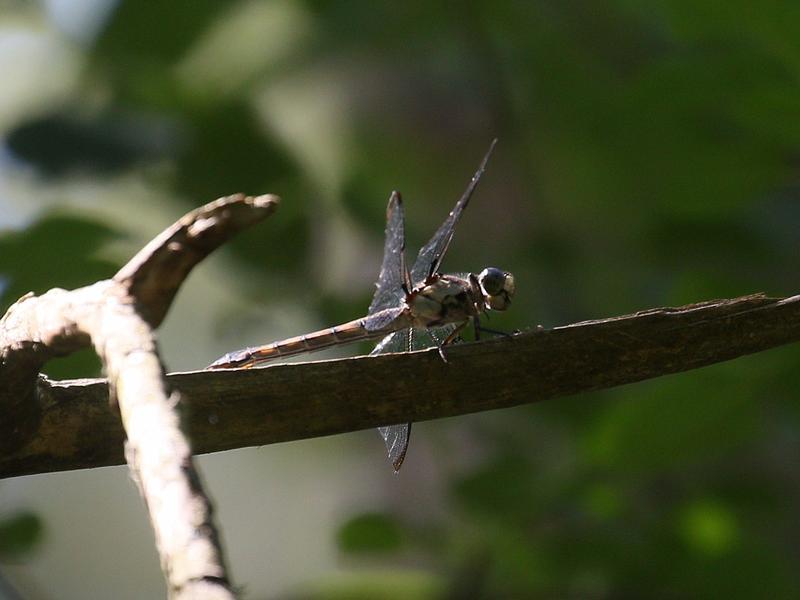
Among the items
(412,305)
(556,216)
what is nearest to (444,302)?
(412,305)

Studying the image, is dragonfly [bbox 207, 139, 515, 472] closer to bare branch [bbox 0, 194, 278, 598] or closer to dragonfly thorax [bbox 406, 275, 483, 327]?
dragonfly thorax [bbox 406, 275, 483, 327]

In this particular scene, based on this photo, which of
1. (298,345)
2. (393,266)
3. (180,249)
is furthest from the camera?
(393,266)

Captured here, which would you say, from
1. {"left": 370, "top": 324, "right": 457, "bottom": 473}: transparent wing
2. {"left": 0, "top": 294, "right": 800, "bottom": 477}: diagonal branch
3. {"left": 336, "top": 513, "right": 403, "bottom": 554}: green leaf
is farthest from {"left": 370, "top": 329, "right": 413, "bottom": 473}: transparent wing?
{"left": 0, "top": 294, "right": 800, "bottom": 477}: diagonal branch

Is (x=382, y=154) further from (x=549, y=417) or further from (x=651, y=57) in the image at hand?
(x=549, y=417)

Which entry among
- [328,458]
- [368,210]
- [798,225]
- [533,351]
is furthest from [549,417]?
[328,458]

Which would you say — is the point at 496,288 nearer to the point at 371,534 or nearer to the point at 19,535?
the point at 371,534

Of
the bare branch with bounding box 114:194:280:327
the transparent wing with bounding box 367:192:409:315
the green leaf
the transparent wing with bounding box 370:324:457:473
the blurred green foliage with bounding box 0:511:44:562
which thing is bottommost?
the green leaf

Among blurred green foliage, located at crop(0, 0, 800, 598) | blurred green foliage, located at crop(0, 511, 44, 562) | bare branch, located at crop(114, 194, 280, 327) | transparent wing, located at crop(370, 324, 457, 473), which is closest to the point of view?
bare branch, located at crop(114, 194, 280, 327)
